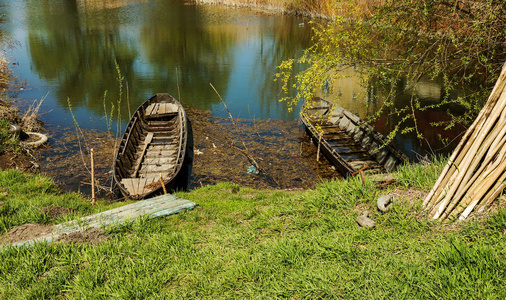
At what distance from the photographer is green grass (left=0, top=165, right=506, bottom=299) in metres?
3.89

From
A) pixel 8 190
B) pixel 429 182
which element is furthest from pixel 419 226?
pixel 8 190

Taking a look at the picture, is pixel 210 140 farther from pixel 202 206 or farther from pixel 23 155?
pixel 202 206

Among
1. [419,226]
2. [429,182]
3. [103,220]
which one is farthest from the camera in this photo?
[103,220]

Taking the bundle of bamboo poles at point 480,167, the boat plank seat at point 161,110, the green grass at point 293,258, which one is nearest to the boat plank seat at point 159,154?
the boat plank seat at point 161,110

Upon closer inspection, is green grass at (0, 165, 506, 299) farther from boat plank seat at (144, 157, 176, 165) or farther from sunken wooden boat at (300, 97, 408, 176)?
boat plank seat at (144, 157, 176, 165)

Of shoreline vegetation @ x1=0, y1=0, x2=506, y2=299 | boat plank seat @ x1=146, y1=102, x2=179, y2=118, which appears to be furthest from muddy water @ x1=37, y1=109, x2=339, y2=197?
shoreline vegetation @ x1=0, y1=0, x2=506, y2=299

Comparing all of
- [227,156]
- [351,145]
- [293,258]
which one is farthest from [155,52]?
[293,258]

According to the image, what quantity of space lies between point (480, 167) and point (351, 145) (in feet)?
31.3

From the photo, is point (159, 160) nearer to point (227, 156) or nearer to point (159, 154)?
point (159, 154)

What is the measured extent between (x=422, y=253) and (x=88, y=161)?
1277 cm

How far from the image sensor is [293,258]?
15.0ft

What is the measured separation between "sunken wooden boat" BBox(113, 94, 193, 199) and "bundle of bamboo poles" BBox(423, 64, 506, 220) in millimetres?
7417

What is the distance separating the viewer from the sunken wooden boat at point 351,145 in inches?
458

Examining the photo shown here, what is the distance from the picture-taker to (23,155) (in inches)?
519
